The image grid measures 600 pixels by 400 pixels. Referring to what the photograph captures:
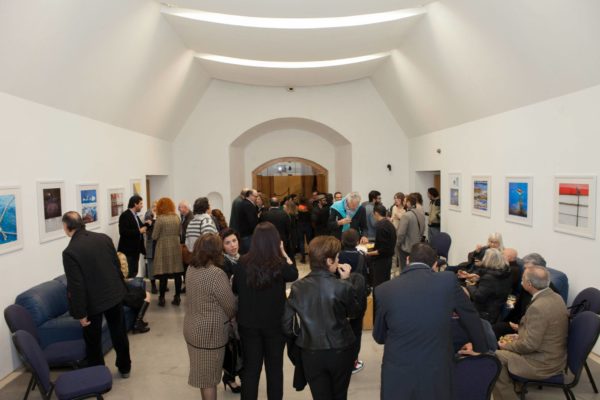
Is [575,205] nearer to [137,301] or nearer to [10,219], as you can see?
[137,301]

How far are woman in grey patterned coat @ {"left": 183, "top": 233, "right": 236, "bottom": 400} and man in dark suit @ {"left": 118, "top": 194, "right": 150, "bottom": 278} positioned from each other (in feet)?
12.4

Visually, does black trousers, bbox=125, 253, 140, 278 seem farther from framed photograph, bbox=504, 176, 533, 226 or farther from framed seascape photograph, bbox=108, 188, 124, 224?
framed photograph, bbox=504, 176, 533, 226

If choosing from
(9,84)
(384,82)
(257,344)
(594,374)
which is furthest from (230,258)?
(384,82)

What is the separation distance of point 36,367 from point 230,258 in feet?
5.59

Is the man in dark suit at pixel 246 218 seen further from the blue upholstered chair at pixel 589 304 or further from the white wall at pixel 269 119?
the blue upholstered chair at pixel 589 304

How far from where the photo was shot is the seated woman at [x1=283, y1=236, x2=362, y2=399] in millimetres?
2979

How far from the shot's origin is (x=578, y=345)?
141 inches

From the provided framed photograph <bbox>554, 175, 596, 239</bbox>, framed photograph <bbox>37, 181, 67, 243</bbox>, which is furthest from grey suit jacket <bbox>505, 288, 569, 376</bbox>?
framed photograph <bbox>37, 181, 67, 243</bbox>

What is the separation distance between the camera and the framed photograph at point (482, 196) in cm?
770

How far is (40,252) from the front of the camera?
5484 millimetres

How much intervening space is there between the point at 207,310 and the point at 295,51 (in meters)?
6.53

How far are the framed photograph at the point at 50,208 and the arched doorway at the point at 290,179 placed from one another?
8.97 metres

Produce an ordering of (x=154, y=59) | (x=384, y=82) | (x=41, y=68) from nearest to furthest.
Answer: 1. (x=41, y=68)
2. (x=154, y=59)
3. (x=384, y=82)

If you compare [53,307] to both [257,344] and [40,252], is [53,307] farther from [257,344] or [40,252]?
[257,344]
